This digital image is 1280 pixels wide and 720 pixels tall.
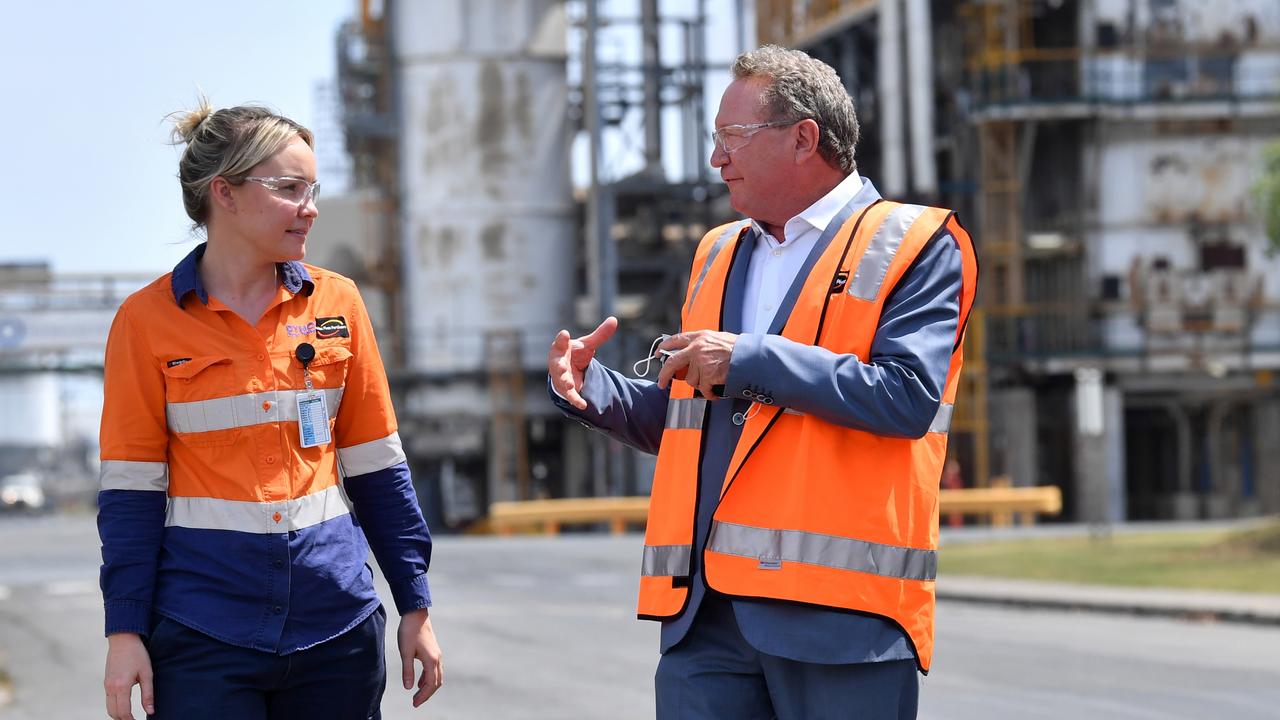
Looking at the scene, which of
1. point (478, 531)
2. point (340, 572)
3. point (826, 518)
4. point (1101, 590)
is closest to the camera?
point (826, 518)

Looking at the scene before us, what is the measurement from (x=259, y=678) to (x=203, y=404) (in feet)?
2.15

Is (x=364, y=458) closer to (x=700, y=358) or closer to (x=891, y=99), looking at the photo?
(x=700, y=358)

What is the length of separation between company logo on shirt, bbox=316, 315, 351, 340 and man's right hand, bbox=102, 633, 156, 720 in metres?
0.85

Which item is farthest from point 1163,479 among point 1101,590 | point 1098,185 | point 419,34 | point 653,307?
point 1101,590

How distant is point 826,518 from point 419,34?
54155 millimetres

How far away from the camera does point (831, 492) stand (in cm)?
462

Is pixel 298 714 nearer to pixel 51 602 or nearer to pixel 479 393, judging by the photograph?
pixel 51 602

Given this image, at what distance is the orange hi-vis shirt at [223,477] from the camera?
4.79 metres

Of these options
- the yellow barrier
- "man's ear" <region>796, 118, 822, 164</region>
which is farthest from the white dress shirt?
the yellow barrier

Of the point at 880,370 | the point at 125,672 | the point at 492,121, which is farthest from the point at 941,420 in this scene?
the point at 492,121

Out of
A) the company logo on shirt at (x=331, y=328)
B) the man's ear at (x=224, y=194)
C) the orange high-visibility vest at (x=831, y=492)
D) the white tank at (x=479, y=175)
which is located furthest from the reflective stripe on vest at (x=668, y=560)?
the white tank at (x=479, y=175)

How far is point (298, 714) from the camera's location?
4.86 m

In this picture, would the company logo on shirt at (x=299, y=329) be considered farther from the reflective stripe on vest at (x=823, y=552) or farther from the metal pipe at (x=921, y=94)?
the metal pipe at (x=921, y=94)

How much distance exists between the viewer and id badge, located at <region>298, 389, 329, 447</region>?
4.95 meters
